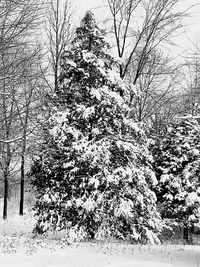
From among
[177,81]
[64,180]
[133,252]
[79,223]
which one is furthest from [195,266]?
[177,81]

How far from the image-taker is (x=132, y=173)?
38.2 feet

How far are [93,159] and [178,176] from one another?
380 inches

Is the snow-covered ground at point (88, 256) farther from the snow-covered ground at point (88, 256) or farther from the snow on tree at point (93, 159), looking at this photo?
the snow on tree at point (93, 159)

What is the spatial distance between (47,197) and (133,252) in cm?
386

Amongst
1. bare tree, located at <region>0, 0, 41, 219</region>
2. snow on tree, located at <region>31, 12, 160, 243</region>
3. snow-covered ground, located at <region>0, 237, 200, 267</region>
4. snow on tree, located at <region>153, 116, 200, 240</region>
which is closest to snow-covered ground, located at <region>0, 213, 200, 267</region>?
snow-covered ground, located at <region>0, 237, 200, 267</region>

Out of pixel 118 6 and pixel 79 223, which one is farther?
pixel 118 6

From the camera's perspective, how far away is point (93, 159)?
11281 mm

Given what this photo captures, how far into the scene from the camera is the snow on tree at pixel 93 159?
37.2ft

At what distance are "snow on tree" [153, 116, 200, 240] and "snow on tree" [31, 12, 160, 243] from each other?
20.0 ft

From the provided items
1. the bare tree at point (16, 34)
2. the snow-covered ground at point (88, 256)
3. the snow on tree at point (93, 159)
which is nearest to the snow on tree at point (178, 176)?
the snow on tree at point (93, 159)

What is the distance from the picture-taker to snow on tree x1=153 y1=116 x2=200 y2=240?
60.5ft

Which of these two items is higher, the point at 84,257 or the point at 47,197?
the point at 47,197

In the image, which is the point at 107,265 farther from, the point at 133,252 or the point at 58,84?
the point at 58,84

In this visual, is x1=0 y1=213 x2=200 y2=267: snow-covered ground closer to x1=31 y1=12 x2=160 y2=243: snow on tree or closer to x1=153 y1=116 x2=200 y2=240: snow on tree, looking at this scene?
x1=31 y1=12 x2=160 y2=243: snow on tree
